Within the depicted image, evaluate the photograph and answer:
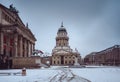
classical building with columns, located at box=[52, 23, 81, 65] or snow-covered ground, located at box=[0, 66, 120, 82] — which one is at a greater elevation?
classical building with columns, located at box=[52, 23, 81, 65]

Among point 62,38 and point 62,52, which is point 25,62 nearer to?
point 62,52

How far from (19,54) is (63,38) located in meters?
101

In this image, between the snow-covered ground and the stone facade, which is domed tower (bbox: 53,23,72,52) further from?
the snow-covered ground

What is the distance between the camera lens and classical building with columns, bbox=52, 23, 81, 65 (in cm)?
15950

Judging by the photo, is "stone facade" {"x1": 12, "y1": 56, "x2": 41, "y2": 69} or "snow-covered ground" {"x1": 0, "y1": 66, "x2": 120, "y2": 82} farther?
"stone facade" {"x1": 12, "y1": 56, "x2": 41, "y2": 69}

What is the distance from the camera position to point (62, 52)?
524ft

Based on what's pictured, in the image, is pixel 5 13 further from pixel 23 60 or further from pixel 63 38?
pixel 63 38

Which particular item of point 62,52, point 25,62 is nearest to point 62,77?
point 25,62

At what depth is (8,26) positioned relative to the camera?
5844cm

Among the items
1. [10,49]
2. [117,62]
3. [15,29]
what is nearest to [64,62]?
[117,62]

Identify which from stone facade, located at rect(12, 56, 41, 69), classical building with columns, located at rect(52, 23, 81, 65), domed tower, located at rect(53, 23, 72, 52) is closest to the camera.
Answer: stone facade, located at rect(12, 56, 41, 69)

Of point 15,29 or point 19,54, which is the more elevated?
point 15,29

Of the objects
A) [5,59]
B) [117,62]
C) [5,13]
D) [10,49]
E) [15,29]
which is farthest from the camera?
[117,62]

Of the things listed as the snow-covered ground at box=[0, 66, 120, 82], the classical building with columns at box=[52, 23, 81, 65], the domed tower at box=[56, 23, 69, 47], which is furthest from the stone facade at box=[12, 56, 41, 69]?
the domed tower at box=[56, 23, 69, 47]
